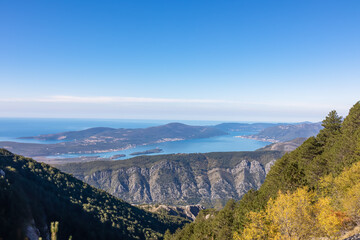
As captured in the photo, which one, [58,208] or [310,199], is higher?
[310,199]

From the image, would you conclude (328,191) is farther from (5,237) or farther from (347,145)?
(5,237)

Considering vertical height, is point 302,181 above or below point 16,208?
below

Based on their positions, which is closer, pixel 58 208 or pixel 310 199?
pixel 310 199

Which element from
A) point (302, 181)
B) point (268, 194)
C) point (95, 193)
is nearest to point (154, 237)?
point (95, 193)

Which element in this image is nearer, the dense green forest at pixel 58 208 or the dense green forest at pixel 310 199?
the dense green forest at pixel 58 208
